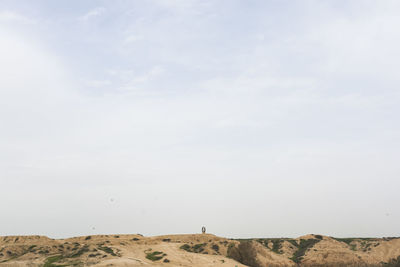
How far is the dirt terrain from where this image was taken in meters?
56.3

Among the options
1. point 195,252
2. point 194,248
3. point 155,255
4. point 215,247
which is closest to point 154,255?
point 155,255

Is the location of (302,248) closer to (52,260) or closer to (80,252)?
(80,252)

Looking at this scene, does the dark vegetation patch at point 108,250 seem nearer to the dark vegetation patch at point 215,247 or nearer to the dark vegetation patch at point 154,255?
the dark vegetation patch at point 154,255

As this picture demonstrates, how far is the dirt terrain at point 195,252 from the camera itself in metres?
56.3

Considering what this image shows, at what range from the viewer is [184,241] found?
83.4 meters

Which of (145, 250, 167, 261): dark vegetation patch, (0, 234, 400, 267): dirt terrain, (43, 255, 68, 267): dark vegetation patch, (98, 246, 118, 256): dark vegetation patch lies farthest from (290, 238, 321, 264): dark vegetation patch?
(43, 255, 68, 267): dark vegetation patch

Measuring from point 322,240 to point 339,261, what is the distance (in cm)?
1849

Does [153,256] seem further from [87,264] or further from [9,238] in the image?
[9,238]

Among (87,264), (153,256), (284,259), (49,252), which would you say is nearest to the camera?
(87,264)

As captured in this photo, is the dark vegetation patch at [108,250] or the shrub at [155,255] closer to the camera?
the shrub at [155,255]

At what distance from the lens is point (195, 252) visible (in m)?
69.7

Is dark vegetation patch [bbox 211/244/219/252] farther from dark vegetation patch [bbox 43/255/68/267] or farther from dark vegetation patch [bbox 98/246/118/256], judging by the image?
dark vegetation patch [bbox 43/255/68/267]

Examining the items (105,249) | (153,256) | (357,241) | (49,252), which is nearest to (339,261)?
(357,241)

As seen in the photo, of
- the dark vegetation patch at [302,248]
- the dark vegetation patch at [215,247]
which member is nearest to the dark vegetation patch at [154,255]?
the dark vegetation patch at [215,247]
